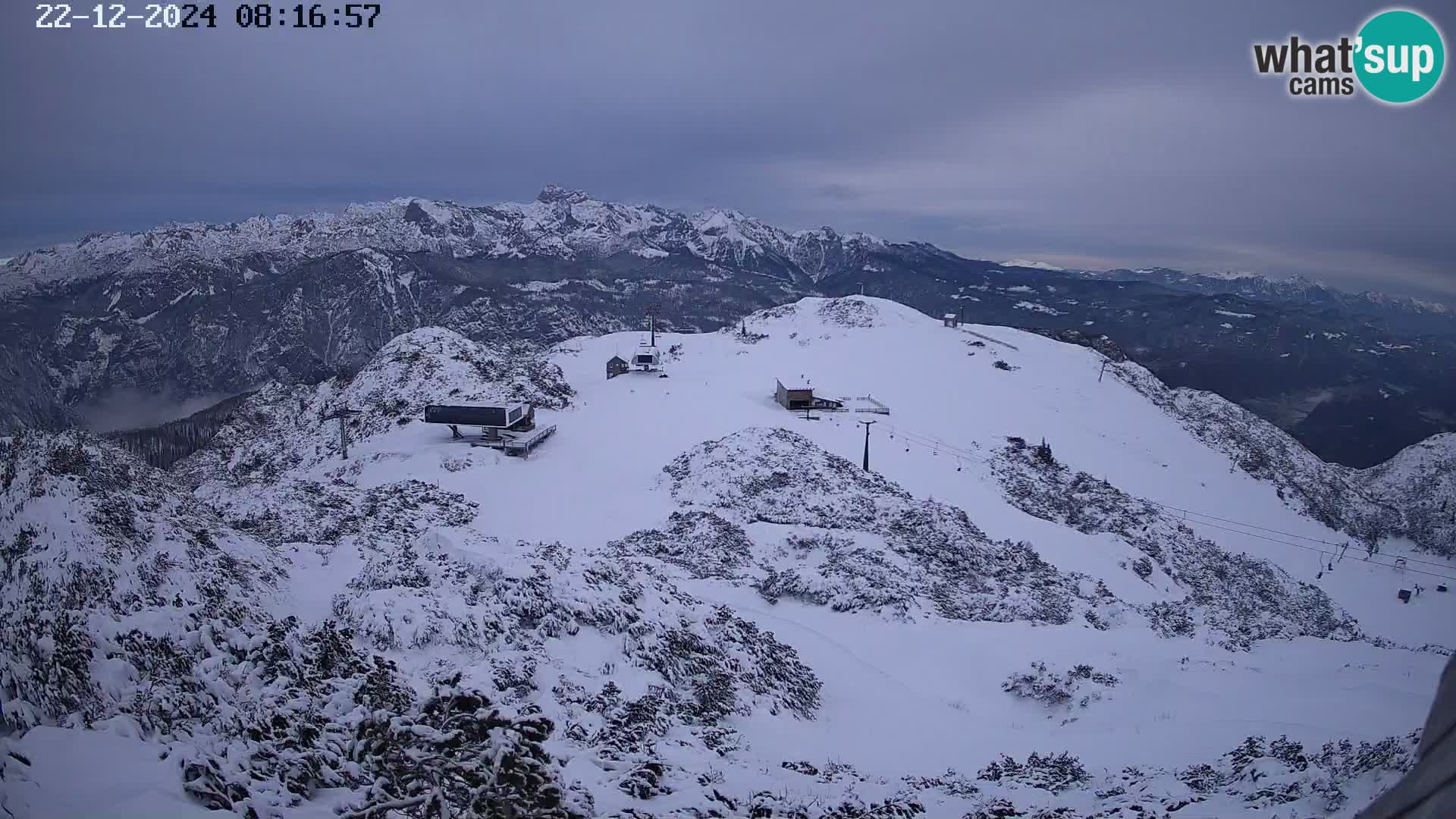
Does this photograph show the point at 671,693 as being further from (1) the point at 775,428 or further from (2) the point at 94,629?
(1) the point at 775,428

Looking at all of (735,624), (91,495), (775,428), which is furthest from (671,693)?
(775,428)

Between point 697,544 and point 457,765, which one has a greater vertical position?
point 457,765

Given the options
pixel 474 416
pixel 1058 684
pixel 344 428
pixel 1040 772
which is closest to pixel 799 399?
pixel 474 416

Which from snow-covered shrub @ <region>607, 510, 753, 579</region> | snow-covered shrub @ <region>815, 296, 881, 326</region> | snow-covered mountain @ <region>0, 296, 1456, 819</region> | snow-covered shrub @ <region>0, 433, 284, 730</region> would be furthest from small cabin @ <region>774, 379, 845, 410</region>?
snow-covered shrub @ <region>0, 433, 284, 730</region>

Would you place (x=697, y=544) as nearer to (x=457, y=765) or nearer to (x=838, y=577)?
(x=838, y=577)

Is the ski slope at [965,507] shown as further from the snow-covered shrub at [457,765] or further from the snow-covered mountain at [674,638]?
the snow-covered shrub at [457,765]

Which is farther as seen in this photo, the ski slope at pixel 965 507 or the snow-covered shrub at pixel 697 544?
the snow-covered shrub at pixel 697 544

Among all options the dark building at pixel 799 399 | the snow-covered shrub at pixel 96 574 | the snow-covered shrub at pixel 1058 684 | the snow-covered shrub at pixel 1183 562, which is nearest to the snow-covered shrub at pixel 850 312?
the dark building at pixel 799 399

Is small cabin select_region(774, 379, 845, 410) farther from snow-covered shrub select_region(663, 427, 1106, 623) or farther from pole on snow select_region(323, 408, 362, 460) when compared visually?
pole on snow select_region(323, 408, 362, 460)

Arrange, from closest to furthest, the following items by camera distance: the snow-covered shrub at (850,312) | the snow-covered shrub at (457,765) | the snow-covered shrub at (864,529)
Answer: the snow-covered shrub at (457,765) < the snow-covered shrub at (864,529) < the snow-covered shrub at (850,312)
